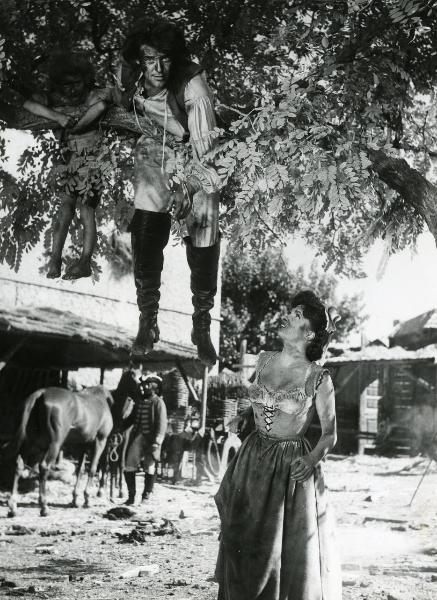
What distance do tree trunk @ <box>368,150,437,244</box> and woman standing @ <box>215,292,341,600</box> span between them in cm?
81

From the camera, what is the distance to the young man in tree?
11.6 ft

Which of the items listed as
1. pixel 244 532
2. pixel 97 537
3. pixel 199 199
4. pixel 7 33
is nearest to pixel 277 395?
pixel 244 532

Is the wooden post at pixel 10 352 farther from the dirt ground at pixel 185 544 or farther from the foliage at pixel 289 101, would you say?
the foliage at pixel 289 101

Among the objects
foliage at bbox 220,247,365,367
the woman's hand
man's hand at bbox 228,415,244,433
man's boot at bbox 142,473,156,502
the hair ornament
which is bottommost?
man's boot at bbox 142,473,156,502

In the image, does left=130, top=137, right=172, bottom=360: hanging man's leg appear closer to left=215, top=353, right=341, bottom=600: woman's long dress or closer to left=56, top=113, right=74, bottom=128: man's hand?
left=56, top=113, right=74, bottom=128: man's hand

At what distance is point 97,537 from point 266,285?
2732 millimetres

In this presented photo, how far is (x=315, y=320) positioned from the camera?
→ 2969 millimetres

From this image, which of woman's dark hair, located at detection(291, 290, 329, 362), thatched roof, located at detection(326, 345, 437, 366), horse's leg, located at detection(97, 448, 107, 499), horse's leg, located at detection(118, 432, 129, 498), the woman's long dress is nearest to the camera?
the woman's long dress

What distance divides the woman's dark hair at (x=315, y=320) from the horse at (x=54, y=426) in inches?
172

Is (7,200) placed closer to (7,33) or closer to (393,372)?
(7,33)

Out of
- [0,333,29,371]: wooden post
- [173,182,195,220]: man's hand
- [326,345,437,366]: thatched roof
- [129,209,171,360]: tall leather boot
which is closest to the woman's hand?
[129,209,171,360]: tall leather boot

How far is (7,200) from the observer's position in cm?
408

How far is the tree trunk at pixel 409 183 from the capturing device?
3.28m

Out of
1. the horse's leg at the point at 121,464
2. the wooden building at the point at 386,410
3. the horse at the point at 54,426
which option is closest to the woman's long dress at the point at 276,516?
the horse's leg at the point at 121,464
